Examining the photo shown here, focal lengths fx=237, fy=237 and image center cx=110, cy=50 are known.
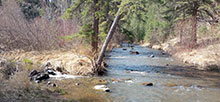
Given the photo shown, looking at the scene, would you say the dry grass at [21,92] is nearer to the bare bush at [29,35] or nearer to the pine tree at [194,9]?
the bare bush at [29,35]

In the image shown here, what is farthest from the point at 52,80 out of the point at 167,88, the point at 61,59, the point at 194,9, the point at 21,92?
the point at 194,9

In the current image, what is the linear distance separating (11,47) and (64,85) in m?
7.41

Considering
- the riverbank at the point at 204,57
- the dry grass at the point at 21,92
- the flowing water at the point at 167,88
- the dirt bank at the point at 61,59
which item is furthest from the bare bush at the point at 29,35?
the riverbank at the point at 204,57

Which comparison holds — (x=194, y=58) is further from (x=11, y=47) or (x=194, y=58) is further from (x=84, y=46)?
(x=11, y=47)

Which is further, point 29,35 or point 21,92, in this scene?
point 29,35

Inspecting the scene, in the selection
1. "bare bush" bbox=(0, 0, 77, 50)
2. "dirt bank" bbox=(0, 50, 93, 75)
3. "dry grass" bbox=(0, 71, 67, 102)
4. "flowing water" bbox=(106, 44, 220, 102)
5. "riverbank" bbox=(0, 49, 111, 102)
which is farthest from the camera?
"bare bush" bbox=(0, 0, 77, 50)

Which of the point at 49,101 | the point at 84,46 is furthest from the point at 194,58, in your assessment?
the point at 49,101

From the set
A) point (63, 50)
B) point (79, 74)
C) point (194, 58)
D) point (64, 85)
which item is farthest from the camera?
point (194, 58)

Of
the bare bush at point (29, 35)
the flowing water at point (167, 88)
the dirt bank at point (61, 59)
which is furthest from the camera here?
the bare bush at point (29, 35)

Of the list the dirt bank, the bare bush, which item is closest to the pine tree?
the bare bush

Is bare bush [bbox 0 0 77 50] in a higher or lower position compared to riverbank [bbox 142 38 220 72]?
higher

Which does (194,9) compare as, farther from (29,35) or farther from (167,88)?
(29,35)

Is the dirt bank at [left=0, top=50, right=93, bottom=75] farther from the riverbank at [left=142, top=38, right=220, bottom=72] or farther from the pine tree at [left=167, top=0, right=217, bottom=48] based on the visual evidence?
the pine tree at [left=167, top=0, right=217, bottom=48]

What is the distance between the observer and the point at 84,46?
1332 cm
